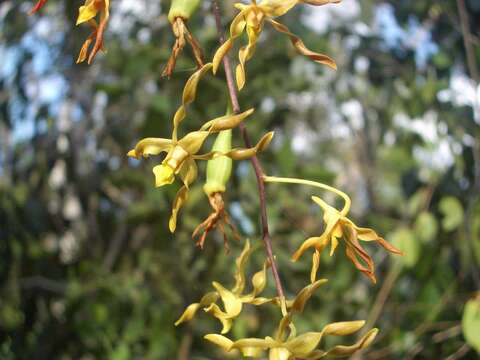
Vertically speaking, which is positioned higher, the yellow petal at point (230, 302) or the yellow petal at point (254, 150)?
the yellow petal at point (254, 150)

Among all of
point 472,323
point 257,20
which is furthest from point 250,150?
point 472,323

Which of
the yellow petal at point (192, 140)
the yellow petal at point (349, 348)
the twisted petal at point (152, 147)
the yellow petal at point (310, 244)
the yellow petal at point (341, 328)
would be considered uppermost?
the yellow petal at point (192, 140)

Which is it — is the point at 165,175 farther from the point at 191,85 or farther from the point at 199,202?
the point at 199,202

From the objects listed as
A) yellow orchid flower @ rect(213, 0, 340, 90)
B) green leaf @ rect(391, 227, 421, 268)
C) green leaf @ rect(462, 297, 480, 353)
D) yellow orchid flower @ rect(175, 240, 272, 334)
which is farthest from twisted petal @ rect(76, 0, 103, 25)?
green leaf @ rect(391, 227, 421, 268)

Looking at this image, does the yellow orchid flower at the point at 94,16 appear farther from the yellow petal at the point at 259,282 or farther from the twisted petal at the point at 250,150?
the yellow petal at the point at 259,282

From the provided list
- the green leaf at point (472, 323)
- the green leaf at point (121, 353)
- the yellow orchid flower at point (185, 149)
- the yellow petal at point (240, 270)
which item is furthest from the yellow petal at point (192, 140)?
the green leaf at point (121, 353)

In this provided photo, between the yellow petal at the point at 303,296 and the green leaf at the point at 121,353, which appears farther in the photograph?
the green leaf at the point at 121,353

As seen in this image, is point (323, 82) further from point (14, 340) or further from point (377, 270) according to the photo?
point (14, 340)

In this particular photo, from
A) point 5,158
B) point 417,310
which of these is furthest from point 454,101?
point 5,158
